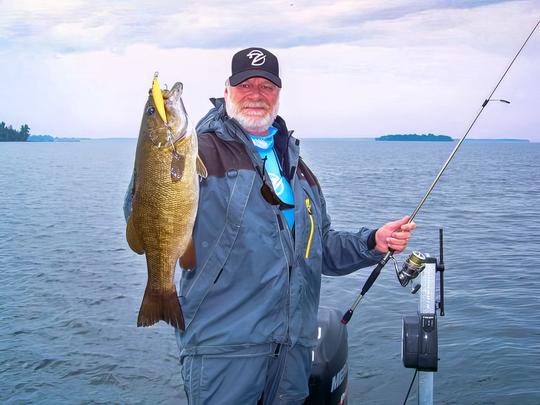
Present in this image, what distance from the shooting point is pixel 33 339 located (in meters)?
8.91

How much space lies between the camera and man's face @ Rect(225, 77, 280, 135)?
3.49 metres

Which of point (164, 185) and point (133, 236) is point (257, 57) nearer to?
point (164, 185)

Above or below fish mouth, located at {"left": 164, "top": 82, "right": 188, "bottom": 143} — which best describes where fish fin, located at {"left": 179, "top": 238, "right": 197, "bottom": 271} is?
below

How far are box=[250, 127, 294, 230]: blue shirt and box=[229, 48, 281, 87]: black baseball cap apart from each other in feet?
1.13

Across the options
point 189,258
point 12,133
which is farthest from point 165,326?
point 12,133

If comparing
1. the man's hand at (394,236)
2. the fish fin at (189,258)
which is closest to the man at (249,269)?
the fish fin at (189,258)

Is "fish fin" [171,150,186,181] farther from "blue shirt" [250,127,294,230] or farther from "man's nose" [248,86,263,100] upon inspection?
"man's nose" [248,86,263,100]

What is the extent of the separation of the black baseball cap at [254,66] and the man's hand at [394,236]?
1.17 metres

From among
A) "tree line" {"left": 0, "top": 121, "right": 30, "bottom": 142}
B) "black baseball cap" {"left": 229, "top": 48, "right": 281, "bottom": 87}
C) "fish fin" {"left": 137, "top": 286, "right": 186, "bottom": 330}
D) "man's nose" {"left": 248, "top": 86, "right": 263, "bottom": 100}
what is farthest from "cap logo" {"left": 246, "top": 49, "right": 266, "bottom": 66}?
"tree line" {"left": 0, "top": 121, "right": 30, "bottom": 142}

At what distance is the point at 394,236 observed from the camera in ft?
12.4

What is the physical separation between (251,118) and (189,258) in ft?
3.20

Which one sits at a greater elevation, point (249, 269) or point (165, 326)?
point (249, 269)

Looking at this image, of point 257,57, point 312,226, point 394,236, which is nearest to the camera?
point 312,226

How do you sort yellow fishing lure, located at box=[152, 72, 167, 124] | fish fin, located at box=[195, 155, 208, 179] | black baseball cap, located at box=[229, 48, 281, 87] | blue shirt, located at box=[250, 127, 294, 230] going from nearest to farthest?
yellow fishing lure, located at box=[152, 72, 167, 124]
fish fin, located at box=[195, 155, 208, 179]
blue shirt, located at box=[250, 127, 294, 230]
black baseball cap, located at box=[229, 48, 281, 87]
